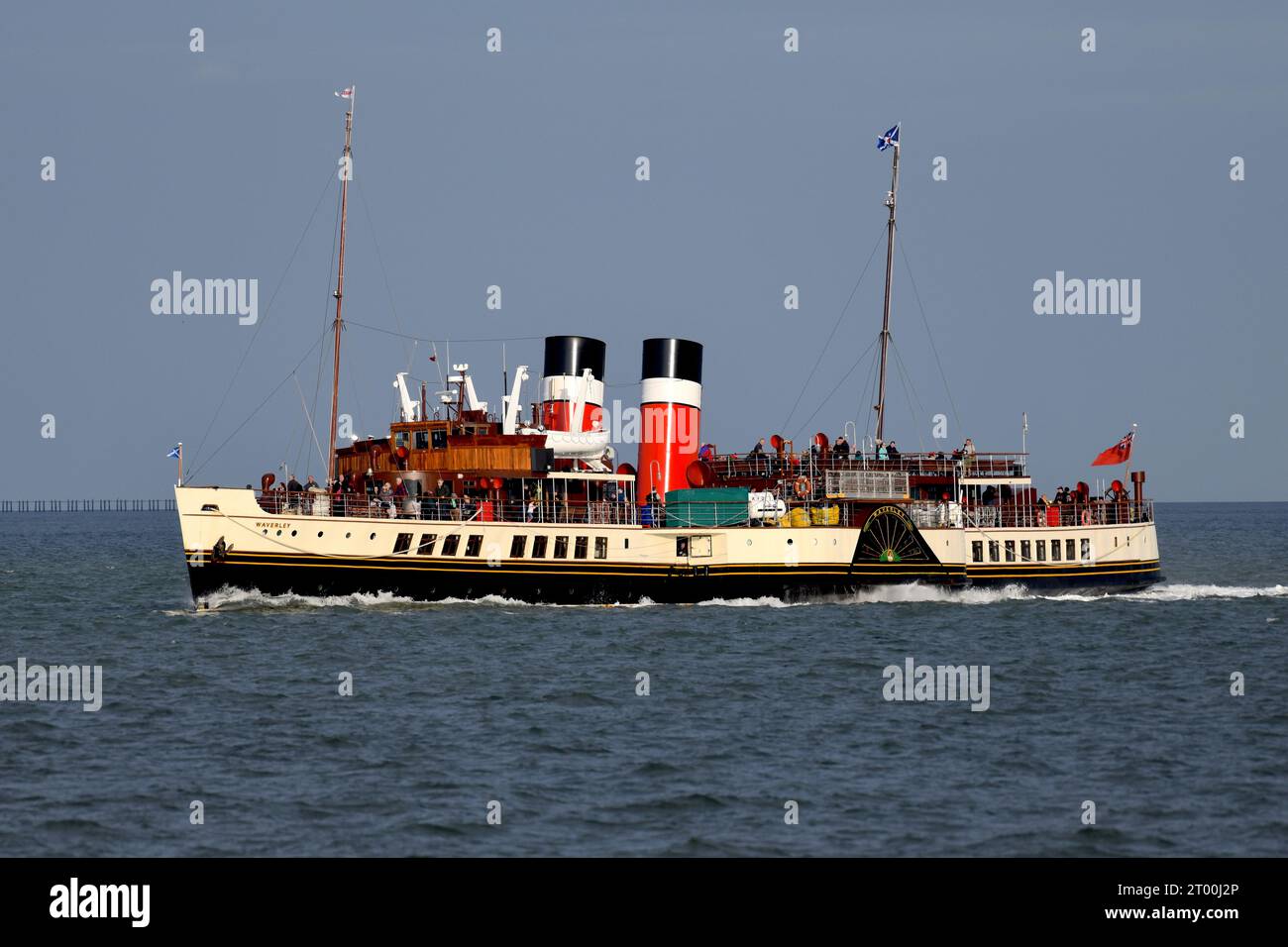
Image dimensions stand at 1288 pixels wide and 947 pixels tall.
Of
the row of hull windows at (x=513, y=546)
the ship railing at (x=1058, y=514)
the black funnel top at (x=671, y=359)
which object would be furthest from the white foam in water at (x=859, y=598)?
the black funnel top at (x=671, y=359)

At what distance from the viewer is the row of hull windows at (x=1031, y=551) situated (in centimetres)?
6269

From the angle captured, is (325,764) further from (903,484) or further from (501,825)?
(903,484)

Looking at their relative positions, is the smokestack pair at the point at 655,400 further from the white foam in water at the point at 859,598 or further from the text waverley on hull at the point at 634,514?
the white foam in water at the point at 859,598

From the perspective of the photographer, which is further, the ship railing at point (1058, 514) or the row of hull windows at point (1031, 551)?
the ship railing at point (1058, 514)

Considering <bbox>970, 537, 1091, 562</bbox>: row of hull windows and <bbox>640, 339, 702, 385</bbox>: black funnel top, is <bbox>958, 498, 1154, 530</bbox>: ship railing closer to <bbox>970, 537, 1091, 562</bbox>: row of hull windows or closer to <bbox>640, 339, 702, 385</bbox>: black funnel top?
<bbox>970, 537, 1091, 562</bbox>: row of hull windows

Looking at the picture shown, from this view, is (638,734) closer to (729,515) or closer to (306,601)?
(306,601)

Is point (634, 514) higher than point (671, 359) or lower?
lower

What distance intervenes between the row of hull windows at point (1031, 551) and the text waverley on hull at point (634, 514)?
3.3 inches

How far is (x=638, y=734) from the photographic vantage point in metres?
33.8

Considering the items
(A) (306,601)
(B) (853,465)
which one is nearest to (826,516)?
(B) (853,465)

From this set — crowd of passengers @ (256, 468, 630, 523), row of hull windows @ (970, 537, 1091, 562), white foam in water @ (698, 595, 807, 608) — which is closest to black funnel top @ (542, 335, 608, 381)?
crowd of passengers @ (256, 468, 630, 523)

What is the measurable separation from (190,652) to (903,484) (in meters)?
26.6

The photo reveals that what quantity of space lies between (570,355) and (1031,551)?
767 inches
